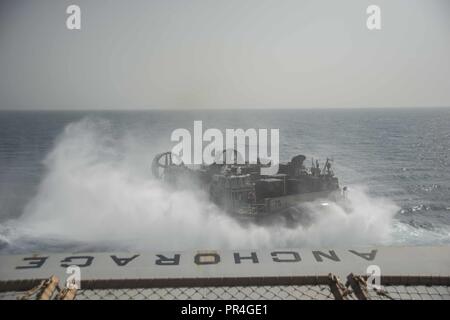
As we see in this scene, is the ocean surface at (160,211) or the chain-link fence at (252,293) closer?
the chain-link fence at (252,293)

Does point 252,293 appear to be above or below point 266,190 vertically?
above

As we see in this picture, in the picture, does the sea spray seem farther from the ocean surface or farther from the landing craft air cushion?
the landing craft air cushion

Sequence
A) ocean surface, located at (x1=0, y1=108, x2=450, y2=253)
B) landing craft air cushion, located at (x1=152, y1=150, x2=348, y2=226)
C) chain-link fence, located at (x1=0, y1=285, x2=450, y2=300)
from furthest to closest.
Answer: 1. ocean surface, located at (x1=0, y1=108, x2=450, y2=253)
2. landing craft air cushion, located at (x1=152, y1=150, x2=348, y2=226)
3. chain-link fence, located at (x1=0, y1=285, x2=450, y2=300)

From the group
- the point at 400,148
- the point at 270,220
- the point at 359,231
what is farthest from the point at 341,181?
the point at 400,148

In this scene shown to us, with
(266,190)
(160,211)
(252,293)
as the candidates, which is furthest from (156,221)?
(252,293)

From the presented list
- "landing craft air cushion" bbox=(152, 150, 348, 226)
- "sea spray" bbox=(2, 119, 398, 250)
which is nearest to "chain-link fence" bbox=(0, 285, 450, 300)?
"landing craft air cushion" bbox=(152, 150, 348, 226)

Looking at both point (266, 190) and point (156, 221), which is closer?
point (266, 190)

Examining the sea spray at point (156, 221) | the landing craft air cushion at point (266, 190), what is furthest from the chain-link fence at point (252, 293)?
the sea spray at point (156, 221)

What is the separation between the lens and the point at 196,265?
838 cm

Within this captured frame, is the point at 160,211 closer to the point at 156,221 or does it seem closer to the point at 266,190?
the point at 156,221

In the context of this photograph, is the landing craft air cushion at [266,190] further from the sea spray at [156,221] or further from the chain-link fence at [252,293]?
the chain-link fence at [252,293]

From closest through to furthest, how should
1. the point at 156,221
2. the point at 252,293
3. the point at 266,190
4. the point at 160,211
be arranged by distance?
the point at 252,293, the point at 266,190, the point at 156,221, the point at 160,211
